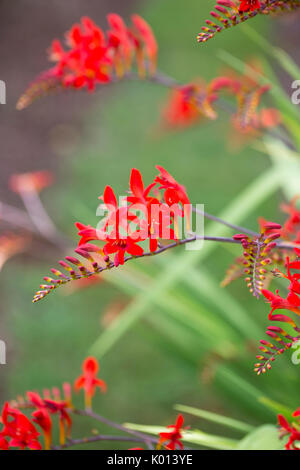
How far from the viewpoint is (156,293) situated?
3.74 feet

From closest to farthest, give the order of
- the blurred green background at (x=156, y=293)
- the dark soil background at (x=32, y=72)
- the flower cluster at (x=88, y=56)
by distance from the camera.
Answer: the flower cluster at (x=88, y=56), the blurred green background at (x=156, y=293), the dark soil background at (x=32, y=72)

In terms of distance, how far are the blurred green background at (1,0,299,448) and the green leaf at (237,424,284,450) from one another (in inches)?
8.5

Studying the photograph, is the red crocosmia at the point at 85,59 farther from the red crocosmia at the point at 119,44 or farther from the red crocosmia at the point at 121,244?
the red crocosmia at the point at 121,244

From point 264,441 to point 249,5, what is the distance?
0.56 meters

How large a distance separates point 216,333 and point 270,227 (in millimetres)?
739

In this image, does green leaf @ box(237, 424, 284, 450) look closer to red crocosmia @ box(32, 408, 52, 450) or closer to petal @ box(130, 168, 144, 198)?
red crocosmia @ box(32, 408, 52, 450)

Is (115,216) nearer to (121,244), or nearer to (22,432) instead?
(121,244)

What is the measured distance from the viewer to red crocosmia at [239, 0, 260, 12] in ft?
2.01

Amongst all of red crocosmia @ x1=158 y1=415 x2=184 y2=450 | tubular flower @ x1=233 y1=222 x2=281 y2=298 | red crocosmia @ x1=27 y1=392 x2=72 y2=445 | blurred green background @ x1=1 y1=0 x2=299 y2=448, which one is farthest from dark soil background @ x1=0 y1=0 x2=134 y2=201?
tubular flower @ x1=233 y1=222 x2=281 y2=298

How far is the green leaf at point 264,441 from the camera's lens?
2.44 feet

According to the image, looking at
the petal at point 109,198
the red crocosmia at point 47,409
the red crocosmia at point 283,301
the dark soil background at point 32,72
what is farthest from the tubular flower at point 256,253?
the dark soil background at point 32,72

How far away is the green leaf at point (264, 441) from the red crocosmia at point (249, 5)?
55cm

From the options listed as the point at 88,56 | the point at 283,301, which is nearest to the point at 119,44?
the point at 88,56

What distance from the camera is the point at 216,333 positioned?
1282 millimetres
